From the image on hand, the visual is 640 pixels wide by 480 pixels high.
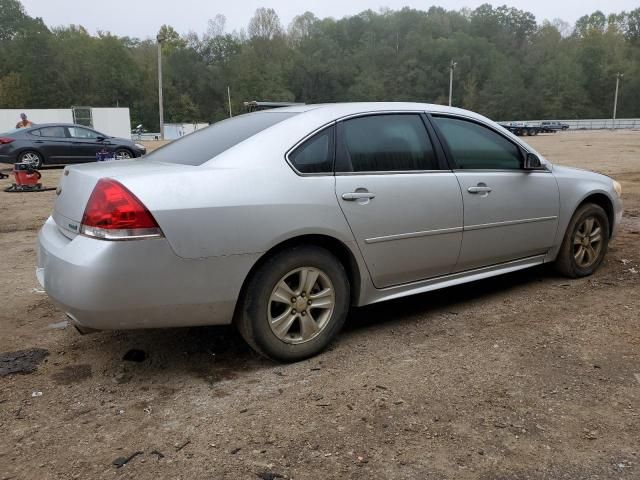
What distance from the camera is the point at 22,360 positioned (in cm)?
349

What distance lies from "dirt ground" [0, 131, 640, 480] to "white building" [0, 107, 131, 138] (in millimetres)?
34123

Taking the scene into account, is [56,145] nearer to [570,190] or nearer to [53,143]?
[53,143]

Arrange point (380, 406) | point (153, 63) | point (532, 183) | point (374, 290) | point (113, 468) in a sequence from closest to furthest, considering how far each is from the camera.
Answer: point (113, 468) → point (380, 406) → point (374, 290) → point (532, 183) → point (153, 63)

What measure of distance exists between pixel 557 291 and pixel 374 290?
1.89 m

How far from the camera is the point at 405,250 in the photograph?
375 centimetres

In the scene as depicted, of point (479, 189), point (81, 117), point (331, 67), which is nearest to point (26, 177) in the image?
point (479, 189)

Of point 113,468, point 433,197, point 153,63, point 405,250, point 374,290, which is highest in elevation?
point 153,63

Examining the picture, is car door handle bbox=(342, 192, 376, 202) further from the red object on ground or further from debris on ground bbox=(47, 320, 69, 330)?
the red object on ground

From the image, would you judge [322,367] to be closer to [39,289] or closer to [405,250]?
[405,250]

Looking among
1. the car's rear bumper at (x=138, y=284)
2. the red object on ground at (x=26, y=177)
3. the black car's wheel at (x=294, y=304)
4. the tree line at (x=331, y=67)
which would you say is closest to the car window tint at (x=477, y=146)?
the black car's wheel at (x=294, y=304)

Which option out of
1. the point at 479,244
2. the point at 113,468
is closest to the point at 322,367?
the point at 113,468

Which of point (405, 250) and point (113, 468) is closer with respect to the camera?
point (113, 468)

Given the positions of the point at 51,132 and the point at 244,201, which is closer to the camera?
the point at 244,201

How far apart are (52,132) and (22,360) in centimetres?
1360
